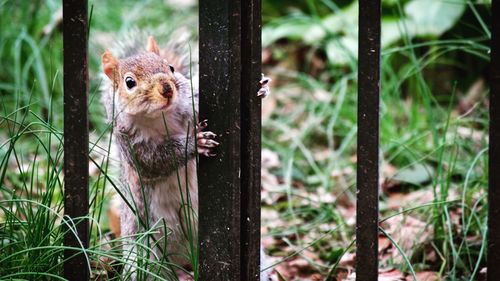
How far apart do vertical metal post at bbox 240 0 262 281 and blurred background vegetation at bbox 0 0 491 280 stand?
0.61 ft

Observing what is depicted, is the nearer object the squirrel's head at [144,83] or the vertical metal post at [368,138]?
the vertical metal post at [368,138]

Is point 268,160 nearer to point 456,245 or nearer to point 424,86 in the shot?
point 424,86

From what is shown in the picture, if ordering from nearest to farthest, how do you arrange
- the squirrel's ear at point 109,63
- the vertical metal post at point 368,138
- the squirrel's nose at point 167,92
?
the vertical metal post at point 368,138 < the squirrel's nose at point 167,92 < the squirrel's ear at point 109,63

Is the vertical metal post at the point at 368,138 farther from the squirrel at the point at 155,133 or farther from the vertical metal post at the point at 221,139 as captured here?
the squirrel at the point at 155,133

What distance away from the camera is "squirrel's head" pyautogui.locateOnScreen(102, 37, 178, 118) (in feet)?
7.95

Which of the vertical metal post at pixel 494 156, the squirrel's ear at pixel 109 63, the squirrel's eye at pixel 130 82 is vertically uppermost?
the squirrel's ear at pixel 109 63

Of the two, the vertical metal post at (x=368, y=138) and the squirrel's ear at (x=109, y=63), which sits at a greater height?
the squirrel's ear at (x=109, y=63)

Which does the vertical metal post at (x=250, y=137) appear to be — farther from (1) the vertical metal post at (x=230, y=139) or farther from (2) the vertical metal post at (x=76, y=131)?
(2) the vertical metal post at (x=76, y=131)

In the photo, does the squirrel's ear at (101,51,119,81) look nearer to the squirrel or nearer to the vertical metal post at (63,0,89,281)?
the squirrel

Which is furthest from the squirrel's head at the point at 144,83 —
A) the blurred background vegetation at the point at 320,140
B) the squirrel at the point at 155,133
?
the blurred background vegetation at the point at 320,140

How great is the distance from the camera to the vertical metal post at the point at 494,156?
1939 millimetres

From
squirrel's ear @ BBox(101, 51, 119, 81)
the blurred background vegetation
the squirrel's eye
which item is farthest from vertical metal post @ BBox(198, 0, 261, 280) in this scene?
squirrel's ear @ BBox(101, 51, 119, 81)

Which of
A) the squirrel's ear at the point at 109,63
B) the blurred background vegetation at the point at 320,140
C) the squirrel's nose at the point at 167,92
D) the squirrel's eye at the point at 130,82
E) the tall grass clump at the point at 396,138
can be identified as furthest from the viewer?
the tall grass clump at the point at 396,138

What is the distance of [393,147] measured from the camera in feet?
12.6
